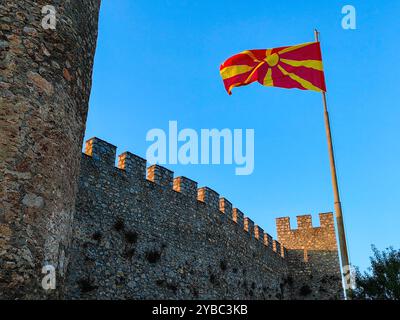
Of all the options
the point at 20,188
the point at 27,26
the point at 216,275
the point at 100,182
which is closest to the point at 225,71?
the point at 100,182

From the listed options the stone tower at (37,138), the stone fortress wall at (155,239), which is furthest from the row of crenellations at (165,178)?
the stone tower at (37,138)

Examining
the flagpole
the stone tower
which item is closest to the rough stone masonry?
the stone tower

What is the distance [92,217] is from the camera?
36.6 ft

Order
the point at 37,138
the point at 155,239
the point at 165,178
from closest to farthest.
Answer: the point at 37,138 < the point at 155,239 < the point at 165,178

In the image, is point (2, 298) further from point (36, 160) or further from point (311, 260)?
point (311, 260)

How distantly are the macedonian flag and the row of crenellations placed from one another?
13.6ft

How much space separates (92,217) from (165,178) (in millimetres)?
3343

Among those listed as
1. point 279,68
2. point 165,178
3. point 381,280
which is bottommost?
point 381,280

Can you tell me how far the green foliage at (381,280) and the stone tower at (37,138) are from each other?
29.5 ft

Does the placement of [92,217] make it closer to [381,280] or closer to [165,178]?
[165,178]

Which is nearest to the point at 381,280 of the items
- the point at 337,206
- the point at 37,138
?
the point at 337,206

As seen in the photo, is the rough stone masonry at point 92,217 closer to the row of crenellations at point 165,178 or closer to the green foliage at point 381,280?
the row of crenellations at point 165,178

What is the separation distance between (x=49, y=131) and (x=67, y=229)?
3.10 feet

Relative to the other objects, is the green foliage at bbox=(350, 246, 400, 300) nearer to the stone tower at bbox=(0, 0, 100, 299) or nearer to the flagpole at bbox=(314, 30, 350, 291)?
the flagpole at bbox=(314, 30, 350, 291)
